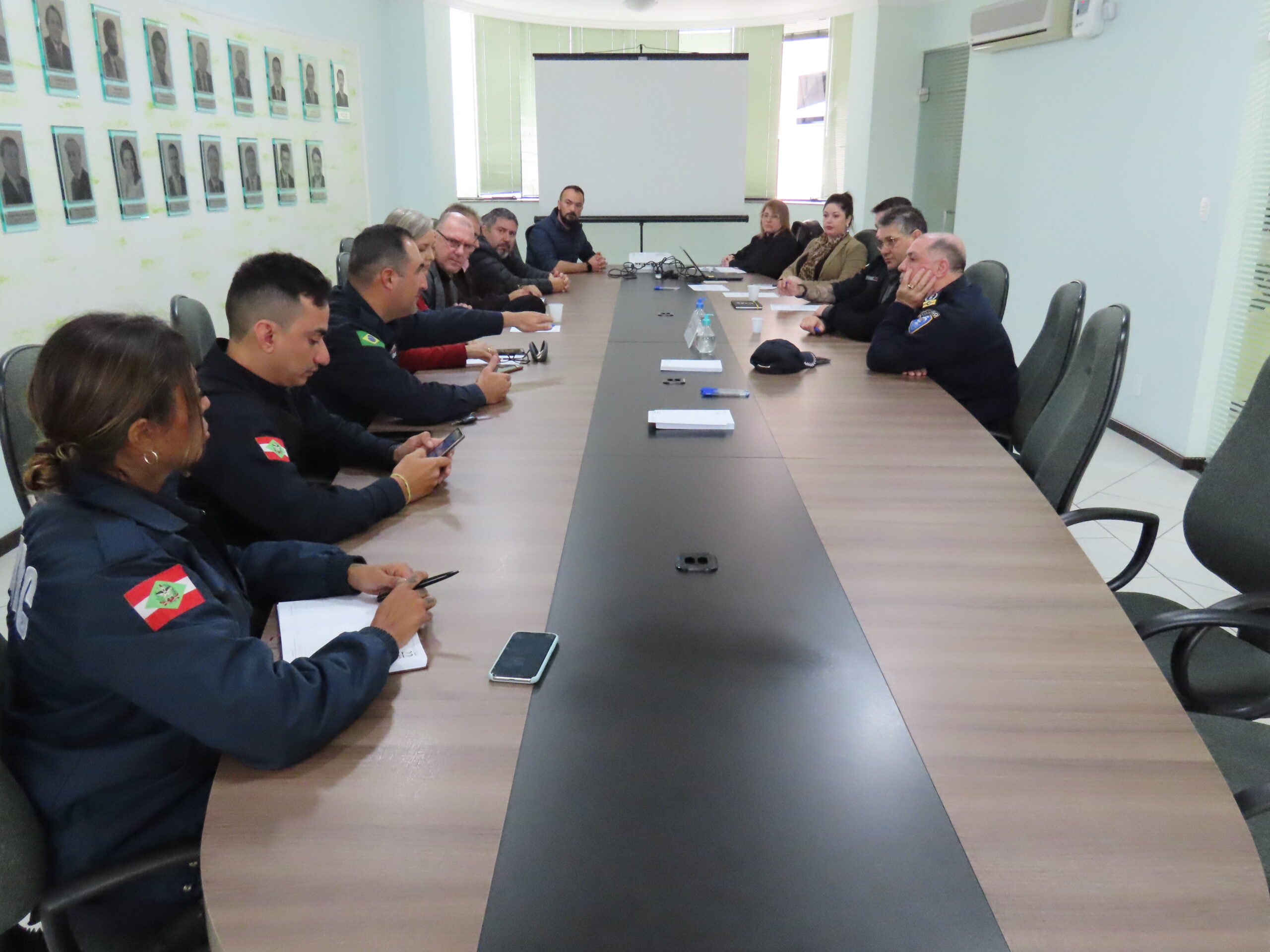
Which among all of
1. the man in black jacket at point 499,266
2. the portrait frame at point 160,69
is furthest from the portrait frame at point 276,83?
the man in black jacket at point 499,266

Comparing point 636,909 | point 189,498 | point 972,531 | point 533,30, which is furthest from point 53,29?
point 533,30

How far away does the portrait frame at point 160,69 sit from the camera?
3.98m

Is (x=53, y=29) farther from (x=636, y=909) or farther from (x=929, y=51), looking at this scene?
(x=929, y=51)

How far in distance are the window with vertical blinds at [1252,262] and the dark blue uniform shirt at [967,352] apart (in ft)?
4.77

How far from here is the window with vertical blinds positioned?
375 cm

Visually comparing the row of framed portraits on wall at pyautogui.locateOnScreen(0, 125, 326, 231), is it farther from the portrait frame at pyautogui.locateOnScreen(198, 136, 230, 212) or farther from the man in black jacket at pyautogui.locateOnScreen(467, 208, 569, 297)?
the man in black jacket at pyautogui.locateOnScreen(467, 208, 569, 297)

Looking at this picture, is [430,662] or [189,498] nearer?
[430,662]

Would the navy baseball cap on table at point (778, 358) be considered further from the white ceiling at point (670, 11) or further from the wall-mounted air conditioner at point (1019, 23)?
the white ceiling at point (670, 11)

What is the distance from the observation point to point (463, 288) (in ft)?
15.7

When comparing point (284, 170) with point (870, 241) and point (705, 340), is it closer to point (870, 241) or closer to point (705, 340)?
point (705, 340)

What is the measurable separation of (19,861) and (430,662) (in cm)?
51

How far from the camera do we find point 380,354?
8.18 ft

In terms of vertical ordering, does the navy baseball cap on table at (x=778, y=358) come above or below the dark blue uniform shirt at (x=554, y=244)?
below

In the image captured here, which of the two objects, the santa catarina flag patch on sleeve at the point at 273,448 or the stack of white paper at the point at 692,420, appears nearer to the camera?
the santa catarina flag patch on sleeve at the point at 273,448
